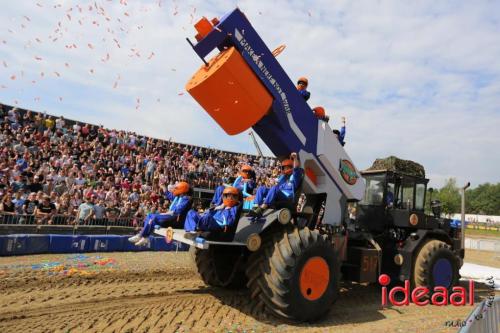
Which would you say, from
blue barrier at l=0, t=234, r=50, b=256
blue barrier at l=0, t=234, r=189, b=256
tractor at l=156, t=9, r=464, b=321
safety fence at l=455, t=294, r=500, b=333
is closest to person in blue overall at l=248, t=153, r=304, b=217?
tractor at l=156, t=9, r=464, b=321

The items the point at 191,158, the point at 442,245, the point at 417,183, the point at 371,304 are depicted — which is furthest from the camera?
the point at 191,158

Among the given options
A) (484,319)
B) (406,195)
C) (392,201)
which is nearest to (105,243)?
(392,201)

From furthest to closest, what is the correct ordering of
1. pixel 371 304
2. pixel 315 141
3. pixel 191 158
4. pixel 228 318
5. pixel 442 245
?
pixel 191 158
pixel 442 245
pixel 371 304
pixel 315 141
pixel 228 318

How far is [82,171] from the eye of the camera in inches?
538

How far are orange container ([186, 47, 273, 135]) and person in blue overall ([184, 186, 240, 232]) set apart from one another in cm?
92

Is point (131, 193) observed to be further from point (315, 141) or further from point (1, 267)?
point (315, 141)

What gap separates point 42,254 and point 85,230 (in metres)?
2.00

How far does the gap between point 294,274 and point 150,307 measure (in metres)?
2.02

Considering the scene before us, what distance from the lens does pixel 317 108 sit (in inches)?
247

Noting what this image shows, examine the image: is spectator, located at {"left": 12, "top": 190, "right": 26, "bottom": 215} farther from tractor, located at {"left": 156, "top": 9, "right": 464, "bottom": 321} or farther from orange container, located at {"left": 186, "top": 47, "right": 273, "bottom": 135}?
orange container, located at {"left": 186, "top": 47, "right": 273, "bottom": 135}

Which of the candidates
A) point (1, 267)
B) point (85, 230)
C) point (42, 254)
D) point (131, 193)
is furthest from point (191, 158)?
point (1, 267)

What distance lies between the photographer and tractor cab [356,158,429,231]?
24.6ft

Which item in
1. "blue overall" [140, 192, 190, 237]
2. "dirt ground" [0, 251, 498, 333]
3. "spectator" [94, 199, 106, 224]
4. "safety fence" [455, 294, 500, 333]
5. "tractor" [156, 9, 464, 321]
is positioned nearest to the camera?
"safety fence" [455, 294, 500, 333]

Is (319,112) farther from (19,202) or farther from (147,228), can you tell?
(19,202)
